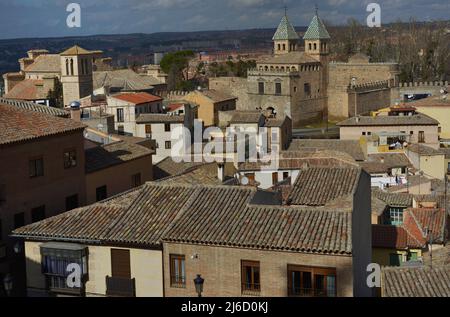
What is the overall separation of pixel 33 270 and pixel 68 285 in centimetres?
75

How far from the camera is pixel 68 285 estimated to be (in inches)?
480

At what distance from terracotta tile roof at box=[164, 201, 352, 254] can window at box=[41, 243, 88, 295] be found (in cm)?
155

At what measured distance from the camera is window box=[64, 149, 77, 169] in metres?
16.7

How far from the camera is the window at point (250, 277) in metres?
11.0

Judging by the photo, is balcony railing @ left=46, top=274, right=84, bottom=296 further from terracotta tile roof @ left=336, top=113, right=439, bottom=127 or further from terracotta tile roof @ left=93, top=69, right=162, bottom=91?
terracotta tile roof @ left=93, top=69, right=162, bottom=91

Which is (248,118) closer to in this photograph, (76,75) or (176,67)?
(76,75)

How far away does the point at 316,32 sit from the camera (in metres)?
53.1

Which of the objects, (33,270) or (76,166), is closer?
(33,270)

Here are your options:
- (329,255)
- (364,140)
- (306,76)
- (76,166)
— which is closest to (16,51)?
(306,76)

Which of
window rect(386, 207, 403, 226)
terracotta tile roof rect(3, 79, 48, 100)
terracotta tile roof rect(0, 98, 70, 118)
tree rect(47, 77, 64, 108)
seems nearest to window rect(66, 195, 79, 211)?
terracotta tile roof rect(0, 98, 70, 118)

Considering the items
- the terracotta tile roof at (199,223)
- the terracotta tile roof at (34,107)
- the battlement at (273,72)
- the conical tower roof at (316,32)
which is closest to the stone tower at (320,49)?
the conical tower roof at (316,32)
